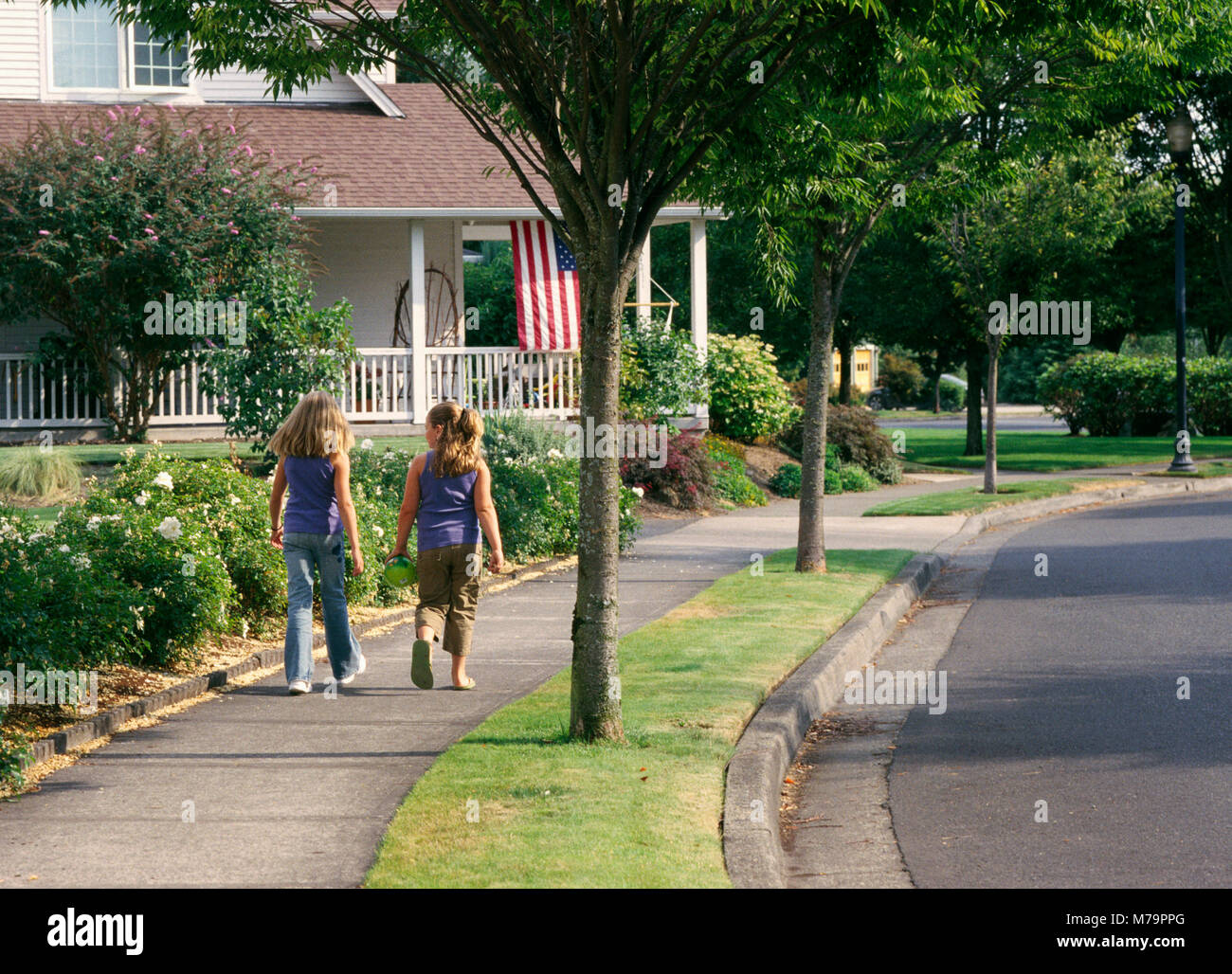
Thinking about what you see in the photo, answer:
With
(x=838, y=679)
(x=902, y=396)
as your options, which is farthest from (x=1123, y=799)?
(x=902, y=396)

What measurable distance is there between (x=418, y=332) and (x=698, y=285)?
4630 millimetres

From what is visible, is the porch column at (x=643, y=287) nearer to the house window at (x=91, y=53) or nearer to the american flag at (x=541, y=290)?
the american flag at (x=541, y=290)

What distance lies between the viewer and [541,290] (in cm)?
2075

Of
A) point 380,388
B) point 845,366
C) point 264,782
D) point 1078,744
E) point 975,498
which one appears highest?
point 845,366

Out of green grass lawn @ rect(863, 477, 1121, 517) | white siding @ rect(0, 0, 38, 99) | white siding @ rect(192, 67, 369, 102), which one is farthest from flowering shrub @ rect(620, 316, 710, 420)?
white siding @ rect(0, 0, 38, 99)

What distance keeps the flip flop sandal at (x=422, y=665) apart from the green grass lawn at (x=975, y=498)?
13004 millimetres

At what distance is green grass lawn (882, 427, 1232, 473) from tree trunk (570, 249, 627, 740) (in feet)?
71.5

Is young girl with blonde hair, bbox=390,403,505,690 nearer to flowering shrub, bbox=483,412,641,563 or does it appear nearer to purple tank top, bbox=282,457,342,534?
purple tank top, bbox=282,457,342,534

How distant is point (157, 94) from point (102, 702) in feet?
55.5

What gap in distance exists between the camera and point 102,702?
24.9ft

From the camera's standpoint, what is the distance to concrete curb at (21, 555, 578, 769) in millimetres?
6672

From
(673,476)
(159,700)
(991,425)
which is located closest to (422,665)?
(159,700)

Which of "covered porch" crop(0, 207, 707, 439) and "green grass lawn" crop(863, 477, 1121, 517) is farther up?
"covered porch" crop(0, 207, 707, 439)

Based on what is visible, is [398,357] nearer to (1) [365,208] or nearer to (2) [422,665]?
(1) [365,208]
